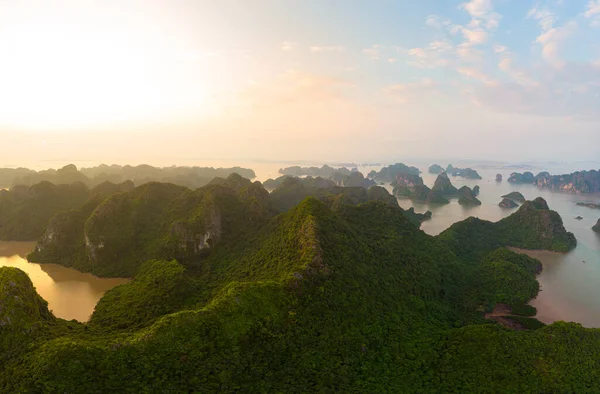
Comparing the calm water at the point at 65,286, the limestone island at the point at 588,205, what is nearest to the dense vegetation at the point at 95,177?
the calm water at the point at 65,286

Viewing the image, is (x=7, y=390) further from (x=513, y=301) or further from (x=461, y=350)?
(x=513, y=301)

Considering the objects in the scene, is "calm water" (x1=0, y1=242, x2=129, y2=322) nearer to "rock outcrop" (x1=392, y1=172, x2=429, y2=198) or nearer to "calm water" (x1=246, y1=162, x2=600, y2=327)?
"calm water" (x1=246, y1=162, x2=600, y2=327)

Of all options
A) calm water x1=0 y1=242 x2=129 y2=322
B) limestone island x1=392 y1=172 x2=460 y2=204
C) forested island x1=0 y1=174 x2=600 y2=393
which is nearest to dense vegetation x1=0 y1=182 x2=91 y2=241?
calm water x1=0 y1=242 x2=129 y2=322

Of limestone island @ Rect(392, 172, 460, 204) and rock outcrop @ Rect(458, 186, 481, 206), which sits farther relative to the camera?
limestone island @ Rect(392, 172, 460, 204)

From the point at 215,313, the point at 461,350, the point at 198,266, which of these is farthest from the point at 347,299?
the point at 198,266

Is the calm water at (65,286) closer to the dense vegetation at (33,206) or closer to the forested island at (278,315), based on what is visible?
the forested island at (278,315)

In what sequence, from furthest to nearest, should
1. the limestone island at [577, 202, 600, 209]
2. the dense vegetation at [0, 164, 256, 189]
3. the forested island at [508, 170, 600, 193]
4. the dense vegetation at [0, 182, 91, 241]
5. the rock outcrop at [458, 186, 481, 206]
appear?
the forested island at [508, 170, 600, 193] < the rock outcrop at [458, 186, 481, 206] < the limestone island at [577, 202, 600, 209] < the dense vegetation at [0, 164, 256, 189] < the dense vegetation at [0, 182, 91, 241]
